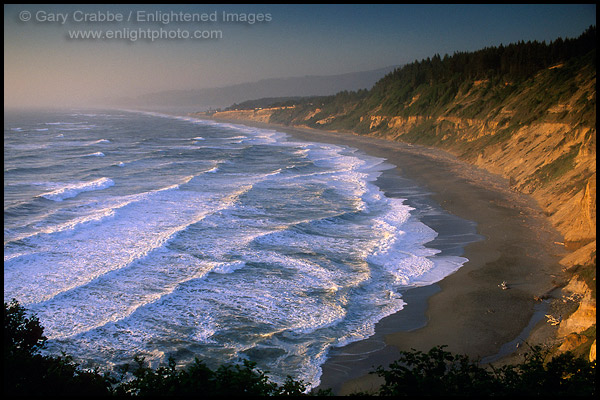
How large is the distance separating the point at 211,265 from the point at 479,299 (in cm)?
1149

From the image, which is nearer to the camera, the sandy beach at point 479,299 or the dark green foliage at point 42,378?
the dark green foliage at point 42,378

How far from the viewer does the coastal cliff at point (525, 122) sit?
68.8ft

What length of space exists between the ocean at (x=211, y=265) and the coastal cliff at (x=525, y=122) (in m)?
6.20

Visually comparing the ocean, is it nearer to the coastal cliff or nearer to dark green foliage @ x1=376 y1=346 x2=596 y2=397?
dark green foliage @ x1=376 y1=346 x2=596 y2=397

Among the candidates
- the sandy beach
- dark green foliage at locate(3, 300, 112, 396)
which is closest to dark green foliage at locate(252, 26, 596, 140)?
the sandy beach

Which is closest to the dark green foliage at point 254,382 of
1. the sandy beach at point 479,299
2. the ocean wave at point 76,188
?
the sandy beach at point 479,299

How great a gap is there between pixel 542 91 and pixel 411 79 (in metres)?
53.2

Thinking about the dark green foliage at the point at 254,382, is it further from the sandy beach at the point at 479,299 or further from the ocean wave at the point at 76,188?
the ocean wave at the point at 76,188

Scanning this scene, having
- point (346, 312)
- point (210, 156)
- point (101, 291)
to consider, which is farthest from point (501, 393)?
point (210, 156)

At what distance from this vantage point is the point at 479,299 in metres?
17.9

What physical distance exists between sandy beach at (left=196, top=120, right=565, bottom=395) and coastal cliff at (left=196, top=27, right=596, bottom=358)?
3.54 ft

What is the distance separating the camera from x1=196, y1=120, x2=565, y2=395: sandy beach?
14.2 meters

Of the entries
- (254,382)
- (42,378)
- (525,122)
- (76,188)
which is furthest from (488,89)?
(42,378)

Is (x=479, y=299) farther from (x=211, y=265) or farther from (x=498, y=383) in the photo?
(x=211, y=265)
